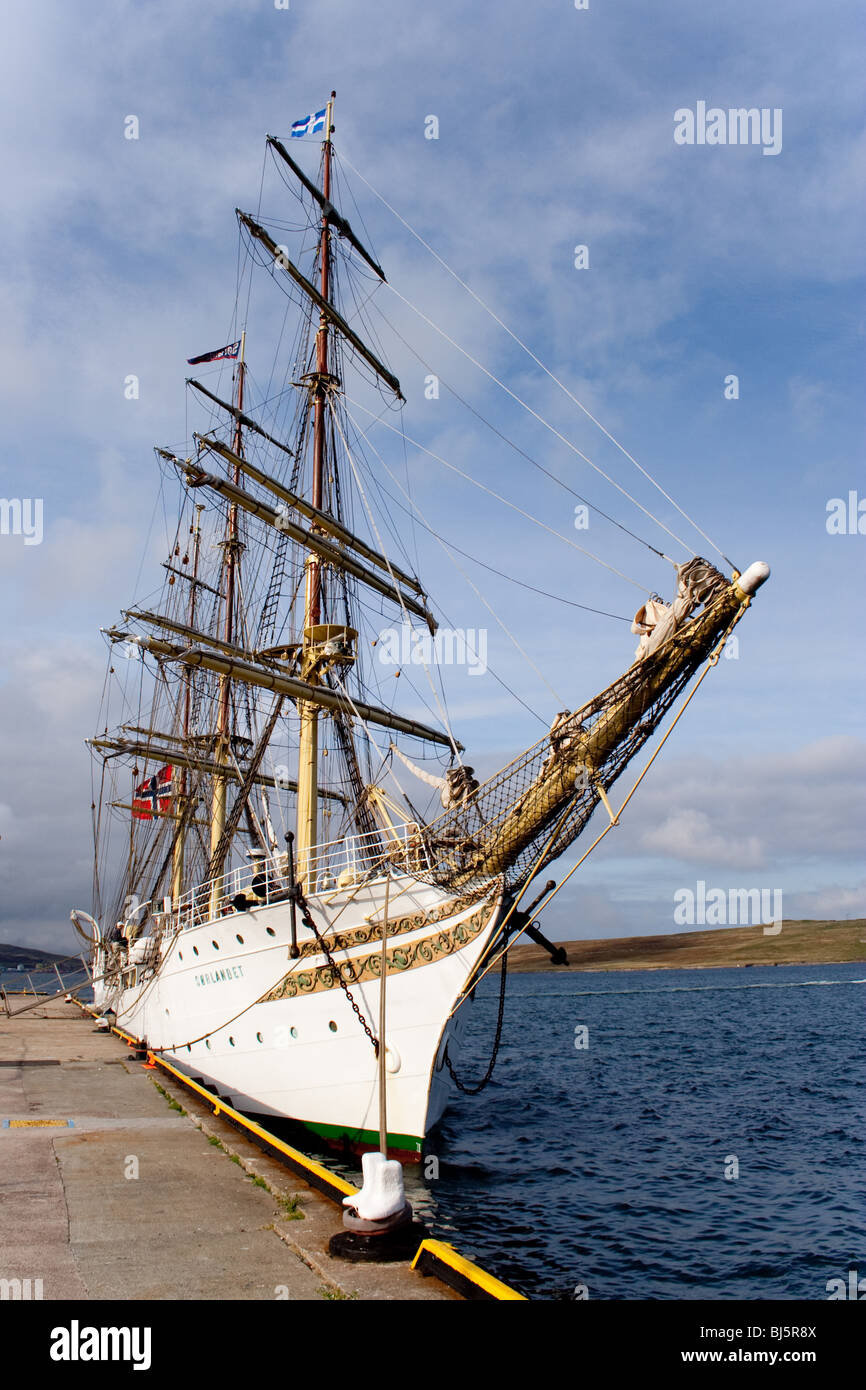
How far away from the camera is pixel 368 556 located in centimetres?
2252

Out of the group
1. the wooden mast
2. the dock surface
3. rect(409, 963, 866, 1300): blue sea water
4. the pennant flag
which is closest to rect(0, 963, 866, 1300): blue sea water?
rect(409, 963, 866, 1300): blue sea water

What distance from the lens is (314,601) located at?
20.8 m

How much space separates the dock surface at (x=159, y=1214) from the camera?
18.2 feet

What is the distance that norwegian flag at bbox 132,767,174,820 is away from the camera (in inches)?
1473

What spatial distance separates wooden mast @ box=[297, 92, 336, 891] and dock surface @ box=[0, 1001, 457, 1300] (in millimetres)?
4948

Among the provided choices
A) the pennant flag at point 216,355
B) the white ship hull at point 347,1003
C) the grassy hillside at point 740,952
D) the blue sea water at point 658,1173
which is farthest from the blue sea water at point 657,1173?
the grassy hillside at point 740,952

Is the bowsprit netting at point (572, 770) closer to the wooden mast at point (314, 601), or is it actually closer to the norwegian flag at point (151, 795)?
the wooden mast at point (314, 601)

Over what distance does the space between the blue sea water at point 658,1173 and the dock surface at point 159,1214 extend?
3576 millimetres

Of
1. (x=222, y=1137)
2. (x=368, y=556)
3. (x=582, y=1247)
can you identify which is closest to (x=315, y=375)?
(x=368, y=556)

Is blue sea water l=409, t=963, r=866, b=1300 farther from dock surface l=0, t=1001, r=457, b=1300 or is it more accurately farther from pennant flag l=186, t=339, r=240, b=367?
pennant flag l=186, t=339, r=240, b=367

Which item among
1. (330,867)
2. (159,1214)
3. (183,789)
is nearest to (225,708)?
(183,789)
